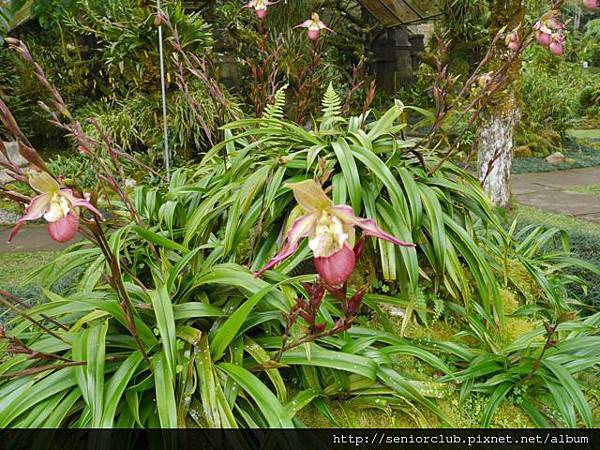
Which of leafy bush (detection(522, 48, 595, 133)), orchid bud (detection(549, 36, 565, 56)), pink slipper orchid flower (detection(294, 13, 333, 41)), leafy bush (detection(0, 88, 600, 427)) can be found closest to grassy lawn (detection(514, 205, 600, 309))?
leafy bush (detection(0, 88, 600, 427))

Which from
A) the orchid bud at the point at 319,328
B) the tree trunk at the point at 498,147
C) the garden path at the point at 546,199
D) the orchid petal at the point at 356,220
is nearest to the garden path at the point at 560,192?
the garden path at the point at 546,199

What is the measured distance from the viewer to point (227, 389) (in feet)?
4.08

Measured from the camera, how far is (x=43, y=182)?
0.86 m

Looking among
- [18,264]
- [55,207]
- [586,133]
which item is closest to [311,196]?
[55,207]

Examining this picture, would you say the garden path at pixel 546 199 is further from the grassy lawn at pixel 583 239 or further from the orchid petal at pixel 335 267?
the orchid petal at pixel 335 267

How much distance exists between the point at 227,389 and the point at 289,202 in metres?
0.74

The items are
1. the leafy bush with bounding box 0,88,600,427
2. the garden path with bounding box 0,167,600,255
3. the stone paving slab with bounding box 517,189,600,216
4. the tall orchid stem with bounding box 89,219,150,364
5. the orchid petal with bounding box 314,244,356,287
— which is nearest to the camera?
the orchid petal with bounding box 314,244,356,287

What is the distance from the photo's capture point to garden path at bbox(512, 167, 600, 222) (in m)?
4.71

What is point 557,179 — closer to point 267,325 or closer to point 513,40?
point 513,40

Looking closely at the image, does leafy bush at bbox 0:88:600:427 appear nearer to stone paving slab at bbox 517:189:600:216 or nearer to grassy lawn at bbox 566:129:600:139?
stone paving slab at bbox 517:189:600:216

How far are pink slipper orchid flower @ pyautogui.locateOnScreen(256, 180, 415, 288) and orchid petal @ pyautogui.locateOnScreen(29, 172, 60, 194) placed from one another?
397 millimetres

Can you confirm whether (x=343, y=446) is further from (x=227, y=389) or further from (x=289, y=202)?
(x=289, y=202)

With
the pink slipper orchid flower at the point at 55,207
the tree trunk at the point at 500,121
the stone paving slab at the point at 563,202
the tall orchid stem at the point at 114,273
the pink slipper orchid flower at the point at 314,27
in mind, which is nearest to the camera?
the pink slipper orchid flower at the point at 55,207

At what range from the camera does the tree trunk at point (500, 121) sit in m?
3.37
